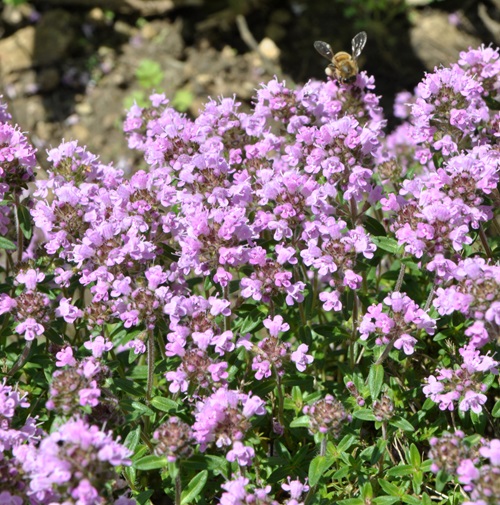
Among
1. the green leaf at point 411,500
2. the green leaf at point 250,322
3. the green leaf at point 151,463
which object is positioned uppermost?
the green leaf at point 250,322

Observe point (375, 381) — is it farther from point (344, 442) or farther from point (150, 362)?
point (150, 362)

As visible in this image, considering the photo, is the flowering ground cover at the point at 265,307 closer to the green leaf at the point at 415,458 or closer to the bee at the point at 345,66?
the green leaf at the point at 415,458

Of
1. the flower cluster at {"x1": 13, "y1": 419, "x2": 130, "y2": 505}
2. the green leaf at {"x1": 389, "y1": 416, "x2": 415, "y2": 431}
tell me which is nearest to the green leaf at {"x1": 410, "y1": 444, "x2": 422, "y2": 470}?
the green leaf at {"x1": 389, "y1": 416, "x2": 415, "y2": 431}

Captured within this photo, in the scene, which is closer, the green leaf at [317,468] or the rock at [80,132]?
the green leaf at [317,468]

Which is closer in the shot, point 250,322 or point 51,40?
point 250,322

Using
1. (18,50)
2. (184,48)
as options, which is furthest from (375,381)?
(18,50)

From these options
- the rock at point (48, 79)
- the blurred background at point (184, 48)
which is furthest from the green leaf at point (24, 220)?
the rock at point (48, 79)

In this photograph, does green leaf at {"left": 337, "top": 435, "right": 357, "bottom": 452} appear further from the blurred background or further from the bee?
the blurred background
